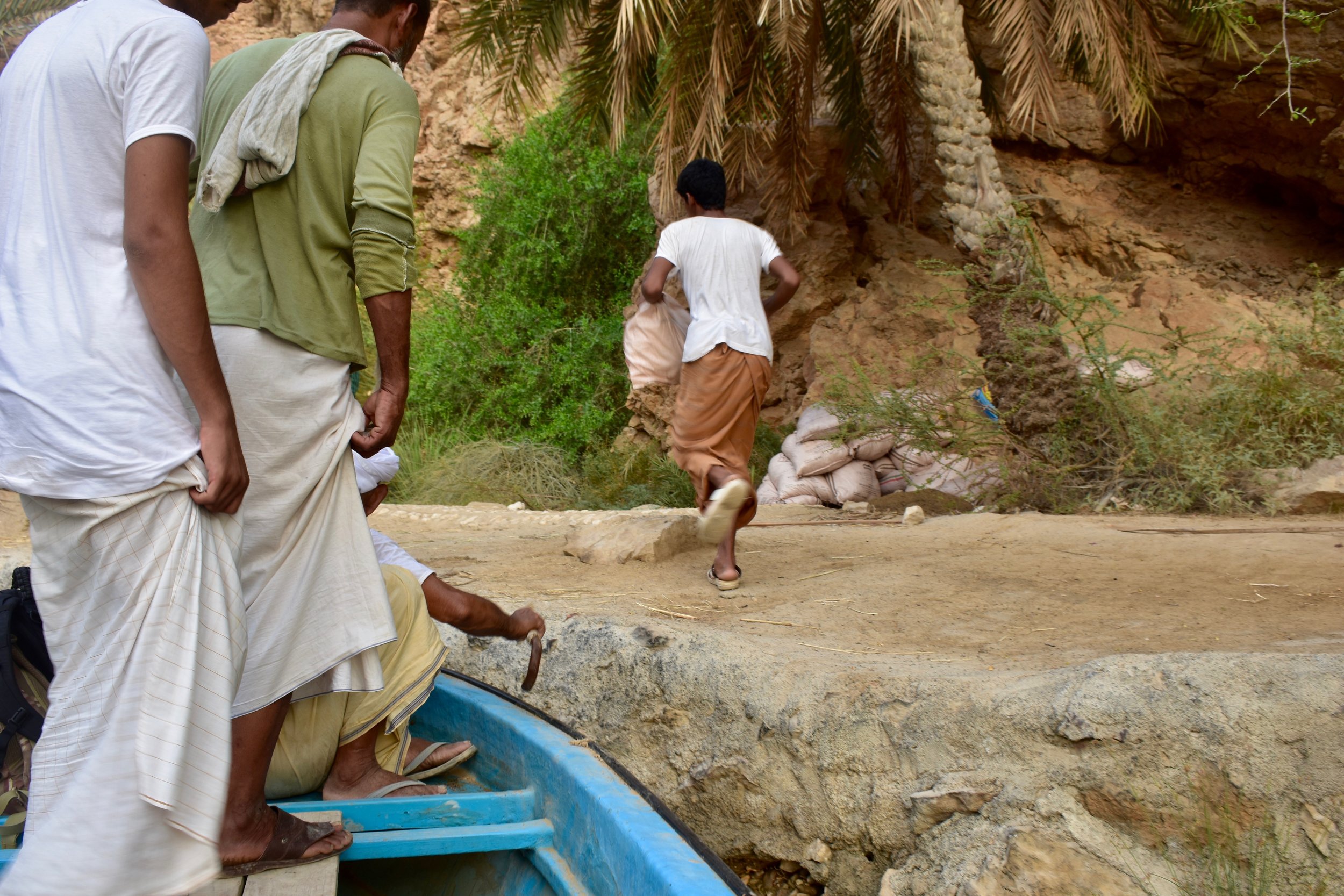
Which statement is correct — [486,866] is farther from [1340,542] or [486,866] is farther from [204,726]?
[1340,542]

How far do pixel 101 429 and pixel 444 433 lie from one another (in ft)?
31.1

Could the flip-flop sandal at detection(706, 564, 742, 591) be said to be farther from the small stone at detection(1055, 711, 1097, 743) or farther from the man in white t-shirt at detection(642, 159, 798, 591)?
the small stone at detection(1055, 711, 1097, 743)

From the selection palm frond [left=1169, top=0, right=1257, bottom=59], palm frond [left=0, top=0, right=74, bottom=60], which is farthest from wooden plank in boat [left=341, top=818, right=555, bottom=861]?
palm frond [left=0, top=0, right=74, bottom=60]

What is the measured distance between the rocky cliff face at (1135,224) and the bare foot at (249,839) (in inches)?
266

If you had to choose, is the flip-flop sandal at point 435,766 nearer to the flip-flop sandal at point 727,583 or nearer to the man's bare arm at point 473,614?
the man's bare arm at point 473,614

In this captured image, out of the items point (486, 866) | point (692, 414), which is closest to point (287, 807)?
point (486, 866)

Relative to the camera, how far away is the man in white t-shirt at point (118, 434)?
136 centimetres

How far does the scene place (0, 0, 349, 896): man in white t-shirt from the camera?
136 cm

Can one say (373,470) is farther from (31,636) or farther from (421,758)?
(31,636)

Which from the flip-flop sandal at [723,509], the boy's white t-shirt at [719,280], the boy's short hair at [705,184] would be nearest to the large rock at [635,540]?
the flip-flop sandal at [723,509]

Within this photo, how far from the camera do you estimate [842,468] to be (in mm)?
6840

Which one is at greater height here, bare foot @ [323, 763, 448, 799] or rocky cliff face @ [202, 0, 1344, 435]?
rocky cliff face @ [202, 0, 1344, 435]

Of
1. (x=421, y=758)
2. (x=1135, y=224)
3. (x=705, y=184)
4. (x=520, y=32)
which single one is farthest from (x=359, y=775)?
(x=1135, y=224)

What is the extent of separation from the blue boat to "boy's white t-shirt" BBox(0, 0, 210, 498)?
28.4 inches
